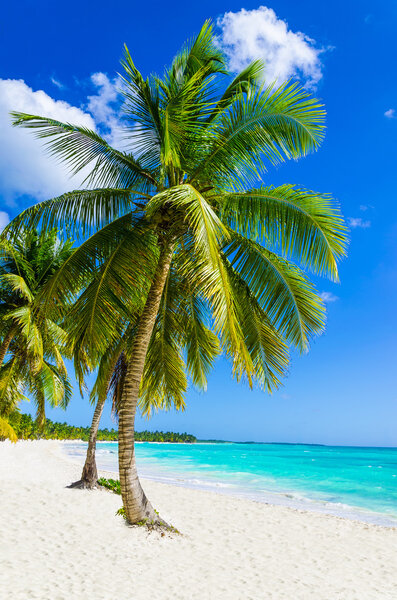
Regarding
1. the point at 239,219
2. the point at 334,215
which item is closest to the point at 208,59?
the point at 239,219

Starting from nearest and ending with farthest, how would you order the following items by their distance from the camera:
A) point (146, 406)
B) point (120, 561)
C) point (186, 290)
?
point (120, 561), point (186, 290), point (146, 406)

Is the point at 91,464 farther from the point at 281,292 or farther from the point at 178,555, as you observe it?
the point at 281,292

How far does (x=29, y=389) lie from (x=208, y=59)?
13.1m

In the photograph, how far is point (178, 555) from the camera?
5641mm

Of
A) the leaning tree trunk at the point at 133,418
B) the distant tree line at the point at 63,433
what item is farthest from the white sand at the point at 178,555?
the distant tree line at the point at 63,433

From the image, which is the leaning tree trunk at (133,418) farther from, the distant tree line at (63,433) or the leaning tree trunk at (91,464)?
the distant tree line at (63,433)

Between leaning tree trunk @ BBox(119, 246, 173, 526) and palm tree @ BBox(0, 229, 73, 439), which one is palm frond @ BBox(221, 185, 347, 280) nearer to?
leaning tree trunk @ BBox(119, 246, 173, 526)

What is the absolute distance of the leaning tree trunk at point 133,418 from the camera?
609cm

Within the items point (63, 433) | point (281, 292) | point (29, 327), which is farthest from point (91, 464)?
point (63, 433)

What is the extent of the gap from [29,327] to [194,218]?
24.5ft

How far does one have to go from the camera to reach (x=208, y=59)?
→ 23.4 feet

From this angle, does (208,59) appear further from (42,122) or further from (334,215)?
(334,215)

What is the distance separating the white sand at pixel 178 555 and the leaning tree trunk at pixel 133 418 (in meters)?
0.30

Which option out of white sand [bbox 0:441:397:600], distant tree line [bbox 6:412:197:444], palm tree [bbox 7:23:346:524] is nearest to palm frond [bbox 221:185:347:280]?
palm tree [bbox 7:23:346:524]
